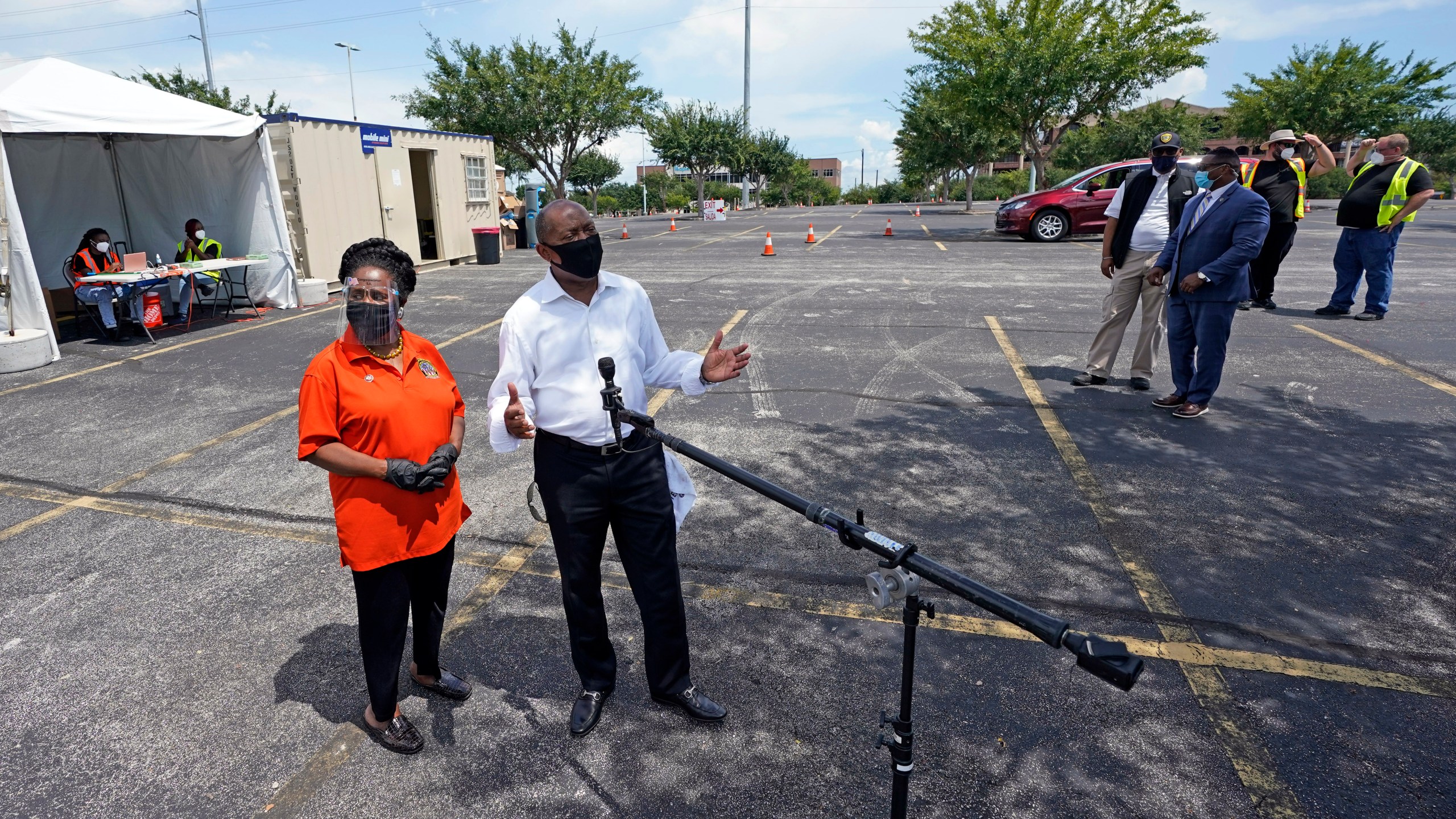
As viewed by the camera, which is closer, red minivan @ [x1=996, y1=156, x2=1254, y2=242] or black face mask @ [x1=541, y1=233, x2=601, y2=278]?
black face mask @ [x1=541, y1=233, x2=601, y2=278]

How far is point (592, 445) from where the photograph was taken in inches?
106

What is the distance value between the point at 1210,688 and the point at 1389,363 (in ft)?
21.1

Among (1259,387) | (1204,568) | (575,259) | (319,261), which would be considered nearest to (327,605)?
(575,259)

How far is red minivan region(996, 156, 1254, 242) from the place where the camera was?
737 inches

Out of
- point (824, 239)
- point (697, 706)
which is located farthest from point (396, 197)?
point (697, 706)

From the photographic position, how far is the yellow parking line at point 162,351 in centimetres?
798

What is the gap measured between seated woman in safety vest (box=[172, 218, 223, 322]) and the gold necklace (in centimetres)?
1044

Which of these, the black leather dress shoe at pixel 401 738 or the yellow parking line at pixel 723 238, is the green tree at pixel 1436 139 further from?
the black leather dress shoe at pixel 401 738

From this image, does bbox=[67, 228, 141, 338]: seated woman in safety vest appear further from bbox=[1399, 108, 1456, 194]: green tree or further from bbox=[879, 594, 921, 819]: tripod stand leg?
bbox=[1399, 108, 1456, 194]: green tree

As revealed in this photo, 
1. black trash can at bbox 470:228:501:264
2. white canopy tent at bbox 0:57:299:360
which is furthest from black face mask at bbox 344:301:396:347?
black trash can at bbox 470:228:501:264

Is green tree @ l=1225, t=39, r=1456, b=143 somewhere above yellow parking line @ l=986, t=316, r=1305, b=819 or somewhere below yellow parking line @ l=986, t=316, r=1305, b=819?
above

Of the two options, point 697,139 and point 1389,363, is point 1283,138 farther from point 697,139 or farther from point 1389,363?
point 697,139

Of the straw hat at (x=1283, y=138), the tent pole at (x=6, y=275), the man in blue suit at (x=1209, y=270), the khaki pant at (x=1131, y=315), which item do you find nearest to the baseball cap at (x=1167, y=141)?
the man in blue suit at (x=1209, y=270)

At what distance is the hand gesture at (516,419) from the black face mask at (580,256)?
432mm
